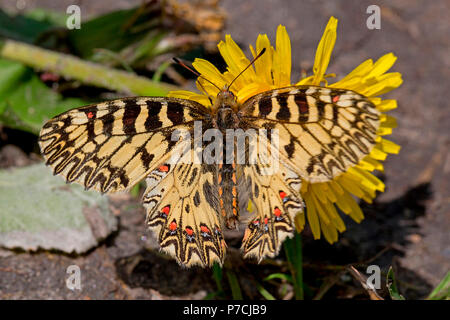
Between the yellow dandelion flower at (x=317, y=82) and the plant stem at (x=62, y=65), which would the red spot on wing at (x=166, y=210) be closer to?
the yellow dandelion flower at (x=317, y=82)

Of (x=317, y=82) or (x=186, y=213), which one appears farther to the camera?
(x=317, y=82)

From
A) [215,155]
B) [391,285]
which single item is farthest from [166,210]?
[391,285]

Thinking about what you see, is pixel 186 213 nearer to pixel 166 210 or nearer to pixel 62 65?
pixel 166 210

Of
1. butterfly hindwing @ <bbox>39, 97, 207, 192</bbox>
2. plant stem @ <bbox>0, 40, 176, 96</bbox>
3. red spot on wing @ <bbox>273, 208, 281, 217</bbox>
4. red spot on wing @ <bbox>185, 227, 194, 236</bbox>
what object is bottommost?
red spot on wing @ <bbox>185, 227, 194, 236</bbox>

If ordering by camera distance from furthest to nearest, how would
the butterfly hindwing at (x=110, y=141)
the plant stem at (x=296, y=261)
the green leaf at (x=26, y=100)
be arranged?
the green leaf at (x=26, y=100), the plant stem at (x=296, y=261), the butterfly hindwing at (x=110, y=141)

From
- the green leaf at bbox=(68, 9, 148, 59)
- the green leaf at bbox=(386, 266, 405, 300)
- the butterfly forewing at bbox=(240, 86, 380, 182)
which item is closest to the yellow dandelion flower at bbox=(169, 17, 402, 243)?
the butterfly forewing at bbox=(240, 86, 380, 182)

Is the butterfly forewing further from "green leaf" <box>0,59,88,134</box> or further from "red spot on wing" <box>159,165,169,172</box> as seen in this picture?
"green leaf" <box>0,59,88,134</box>

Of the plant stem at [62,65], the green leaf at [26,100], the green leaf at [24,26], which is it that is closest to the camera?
the green leaf at [26,100]

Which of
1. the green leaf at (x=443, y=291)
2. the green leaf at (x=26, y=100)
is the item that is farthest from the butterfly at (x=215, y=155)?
the green leaf at (x=26, y=100)
